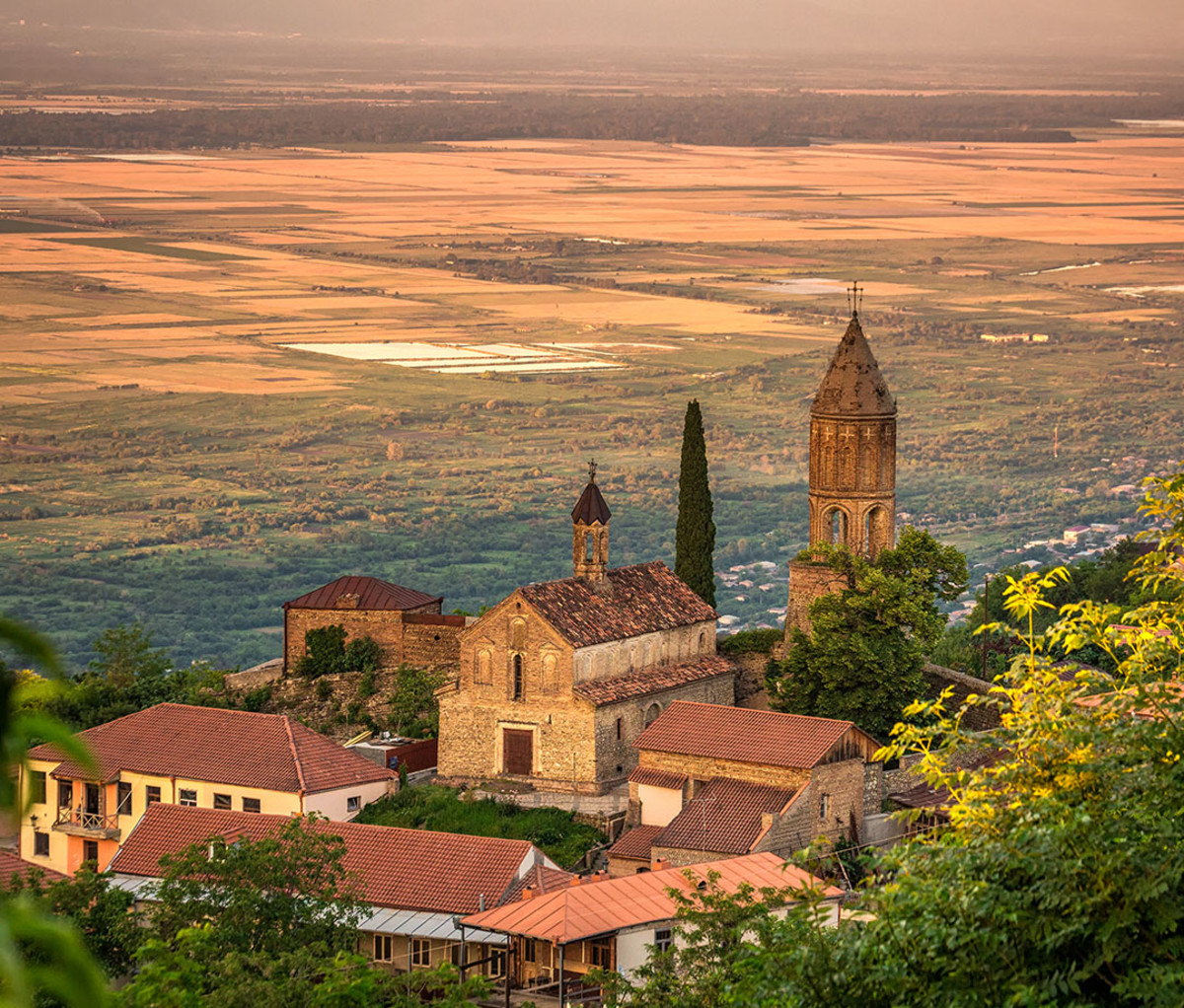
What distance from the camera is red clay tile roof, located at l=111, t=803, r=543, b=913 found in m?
37.8

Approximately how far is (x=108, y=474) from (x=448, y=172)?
5666 cm

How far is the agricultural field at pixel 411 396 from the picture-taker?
140375mm

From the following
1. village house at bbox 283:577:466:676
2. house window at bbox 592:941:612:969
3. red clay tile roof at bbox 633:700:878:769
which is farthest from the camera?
village house at bbox 283:577:466:676

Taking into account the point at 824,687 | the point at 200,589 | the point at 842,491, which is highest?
the point at 842,491

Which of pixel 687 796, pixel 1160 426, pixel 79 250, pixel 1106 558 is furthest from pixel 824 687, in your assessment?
pixel 79 250

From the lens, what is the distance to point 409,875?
38.6 meters

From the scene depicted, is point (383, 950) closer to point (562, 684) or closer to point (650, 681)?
point (562, 684)

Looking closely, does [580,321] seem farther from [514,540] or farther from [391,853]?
[391,853]

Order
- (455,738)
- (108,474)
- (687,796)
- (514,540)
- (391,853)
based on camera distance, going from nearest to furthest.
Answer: (391,853)
(687,796)
(455,738)
(514,540)
(108,474)

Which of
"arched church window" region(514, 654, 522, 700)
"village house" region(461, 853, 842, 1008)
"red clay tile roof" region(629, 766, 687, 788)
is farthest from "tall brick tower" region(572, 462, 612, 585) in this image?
"village house" region(461, 853, 842, 1008)

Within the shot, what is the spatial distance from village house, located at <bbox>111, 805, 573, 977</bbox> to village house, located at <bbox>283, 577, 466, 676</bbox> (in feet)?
32.6

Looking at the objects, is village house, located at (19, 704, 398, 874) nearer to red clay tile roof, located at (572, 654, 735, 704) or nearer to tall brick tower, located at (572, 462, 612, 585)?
red clay tile roof, located at (572, 654, 735, 704)

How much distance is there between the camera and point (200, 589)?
431 ft

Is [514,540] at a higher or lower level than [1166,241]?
lower
